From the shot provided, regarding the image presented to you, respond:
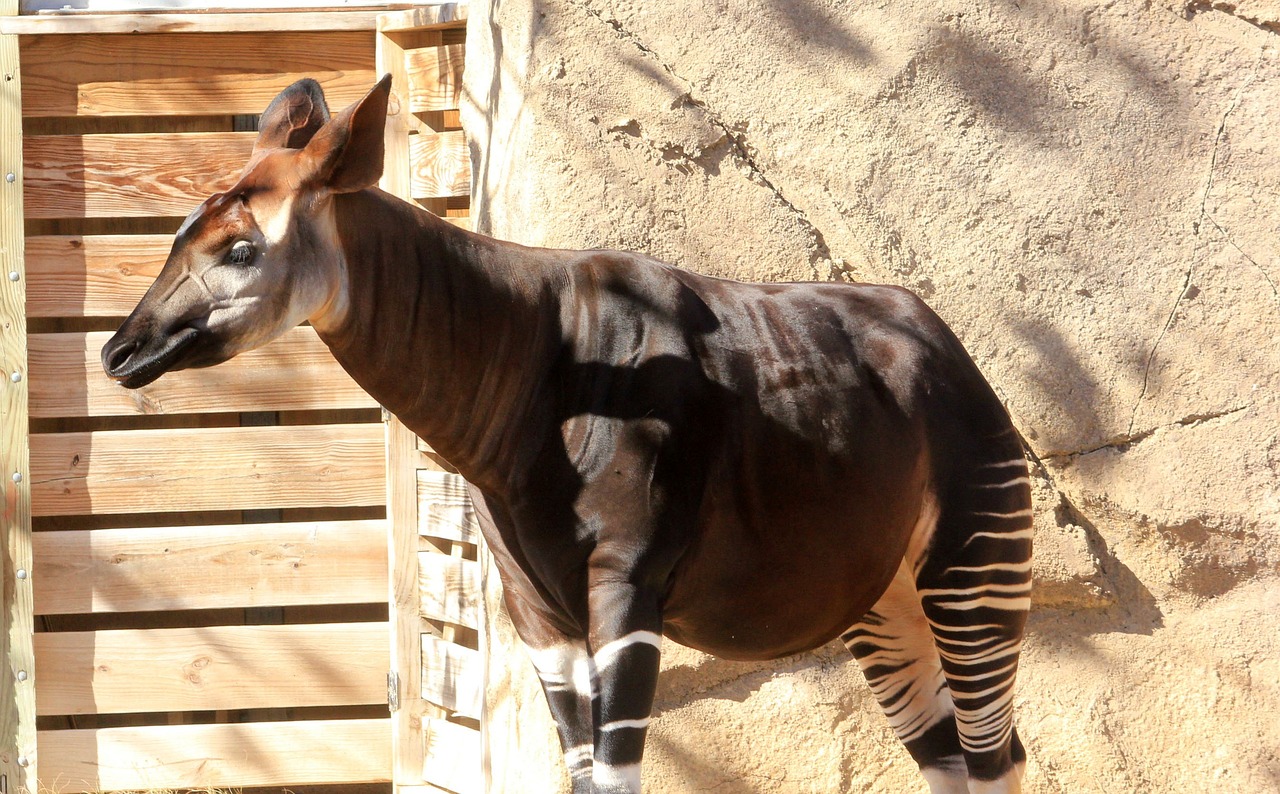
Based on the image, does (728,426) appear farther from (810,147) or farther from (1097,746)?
(1097,746)

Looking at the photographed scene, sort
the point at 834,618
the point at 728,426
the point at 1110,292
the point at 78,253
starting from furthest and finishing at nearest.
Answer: the point at 78,253, the point at 1110,292, the point at 834,618, the point at 728,426

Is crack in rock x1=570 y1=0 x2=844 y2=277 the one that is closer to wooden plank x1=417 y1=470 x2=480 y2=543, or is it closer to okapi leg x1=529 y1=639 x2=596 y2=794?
wooden plank x1=417 y1=470 x2=480 y2=543

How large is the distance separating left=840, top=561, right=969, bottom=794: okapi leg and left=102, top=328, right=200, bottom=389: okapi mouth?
135 cm

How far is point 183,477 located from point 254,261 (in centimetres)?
196

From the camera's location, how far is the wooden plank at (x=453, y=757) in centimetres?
315

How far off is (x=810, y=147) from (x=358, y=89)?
4.51 ft

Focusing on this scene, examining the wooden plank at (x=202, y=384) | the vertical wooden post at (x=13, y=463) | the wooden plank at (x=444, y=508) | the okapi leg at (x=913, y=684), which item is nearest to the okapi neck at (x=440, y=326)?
the okapi leg at (x=913, y=684)

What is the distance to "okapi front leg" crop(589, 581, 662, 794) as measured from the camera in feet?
5.53

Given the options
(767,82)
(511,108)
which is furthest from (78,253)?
(767,82)

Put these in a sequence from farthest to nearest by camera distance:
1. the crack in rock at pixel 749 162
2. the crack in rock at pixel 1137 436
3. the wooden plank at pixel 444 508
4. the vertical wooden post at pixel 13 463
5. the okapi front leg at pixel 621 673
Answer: the vertical wooden post at pixel 13 463 < the wooden plank at pixel 444 508 < the crack in rock at pixel 749 162 < the crack in rock at pixel 1137 436 < the okapi front leg at pixel 621 673

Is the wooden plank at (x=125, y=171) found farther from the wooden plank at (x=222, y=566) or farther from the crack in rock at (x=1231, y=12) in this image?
the crack in rock at (x=1231, y=12)

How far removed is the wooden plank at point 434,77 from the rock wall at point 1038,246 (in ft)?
1.44

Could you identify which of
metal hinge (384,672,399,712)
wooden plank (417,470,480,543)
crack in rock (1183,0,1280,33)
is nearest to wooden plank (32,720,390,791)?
metal hinge (384,672,399,712)

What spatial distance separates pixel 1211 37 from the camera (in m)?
2.64
